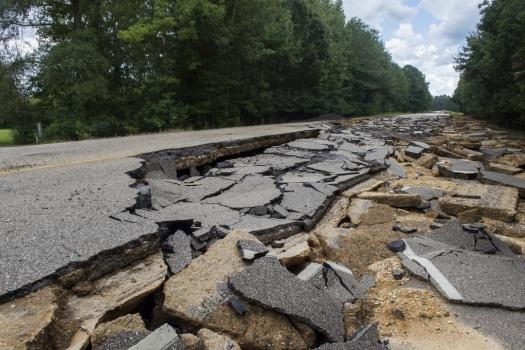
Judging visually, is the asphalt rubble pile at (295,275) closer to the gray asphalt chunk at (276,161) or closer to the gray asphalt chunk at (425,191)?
the gray asphalt chunk at (425,191)

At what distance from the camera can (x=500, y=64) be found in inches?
789

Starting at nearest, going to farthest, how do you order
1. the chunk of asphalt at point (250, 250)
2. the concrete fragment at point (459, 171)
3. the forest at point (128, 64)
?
the chunk of asphalt at point (250, 250) → the concrete fragment at point (459, 171) → the forest at point (128, 64)

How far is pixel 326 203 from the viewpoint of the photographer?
4.97 metres

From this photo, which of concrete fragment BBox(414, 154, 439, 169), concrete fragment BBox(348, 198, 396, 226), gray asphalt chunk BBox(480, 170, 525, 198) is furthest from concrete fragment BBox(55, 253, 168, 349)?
concrete fragment BBox(414, 154, 439, 169)

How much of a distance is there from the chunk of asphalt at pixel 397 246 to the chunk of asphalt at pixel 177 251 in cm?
221

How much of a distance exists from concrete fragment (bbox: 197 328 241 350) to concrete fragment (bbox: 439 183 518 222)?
4.31 meters

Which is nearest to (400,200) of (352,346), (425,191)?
(425,191)

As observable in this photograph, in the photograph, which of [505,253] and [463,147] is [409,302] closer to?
[505,253]

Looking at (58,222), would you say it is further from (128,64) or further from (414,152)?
(128,64)

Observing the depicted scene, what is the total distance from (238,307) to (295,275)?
69 centimetres

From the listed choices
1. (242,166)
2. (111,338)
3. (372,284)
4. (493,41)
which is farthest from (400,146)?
(493,41)

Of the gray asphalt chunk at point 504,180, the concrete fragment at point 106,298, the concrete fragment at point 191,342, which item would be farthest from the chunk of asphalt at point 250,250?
the gray asphalt chunk at point 504,180

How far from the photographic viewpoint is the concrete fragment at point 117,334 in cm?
188

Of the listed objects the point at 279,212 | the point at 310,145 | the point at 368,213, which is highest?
the point at 310,145
